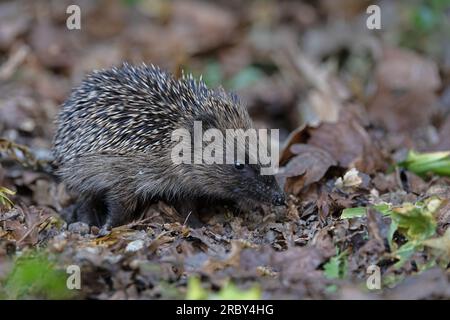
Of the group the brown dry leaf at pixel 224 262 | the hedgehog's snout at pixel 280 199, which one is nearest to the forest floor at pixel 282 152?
the brown dry leaf at pixel 224 262

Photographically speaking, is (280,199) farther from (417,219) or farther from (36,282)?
(36,282)

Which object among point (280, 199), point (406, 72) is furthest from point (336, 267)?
point (406, 72)

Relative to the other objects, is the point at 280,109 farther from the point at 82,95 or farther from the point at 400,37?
the point at 82,95

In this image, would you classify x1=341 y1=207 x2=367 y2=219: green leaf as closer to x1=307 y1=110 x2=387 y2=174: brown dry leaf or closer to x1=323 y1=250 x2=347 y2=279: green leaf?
x1=323 y1=250 x2=347 y2=279: green leaf

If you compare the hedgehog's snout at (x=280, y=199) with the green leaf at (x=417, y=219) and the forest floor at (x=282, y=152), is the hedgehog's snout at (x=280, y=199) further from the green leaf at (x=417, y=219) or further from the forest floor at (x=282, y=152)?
the green leaf at (x=417, y=219)
